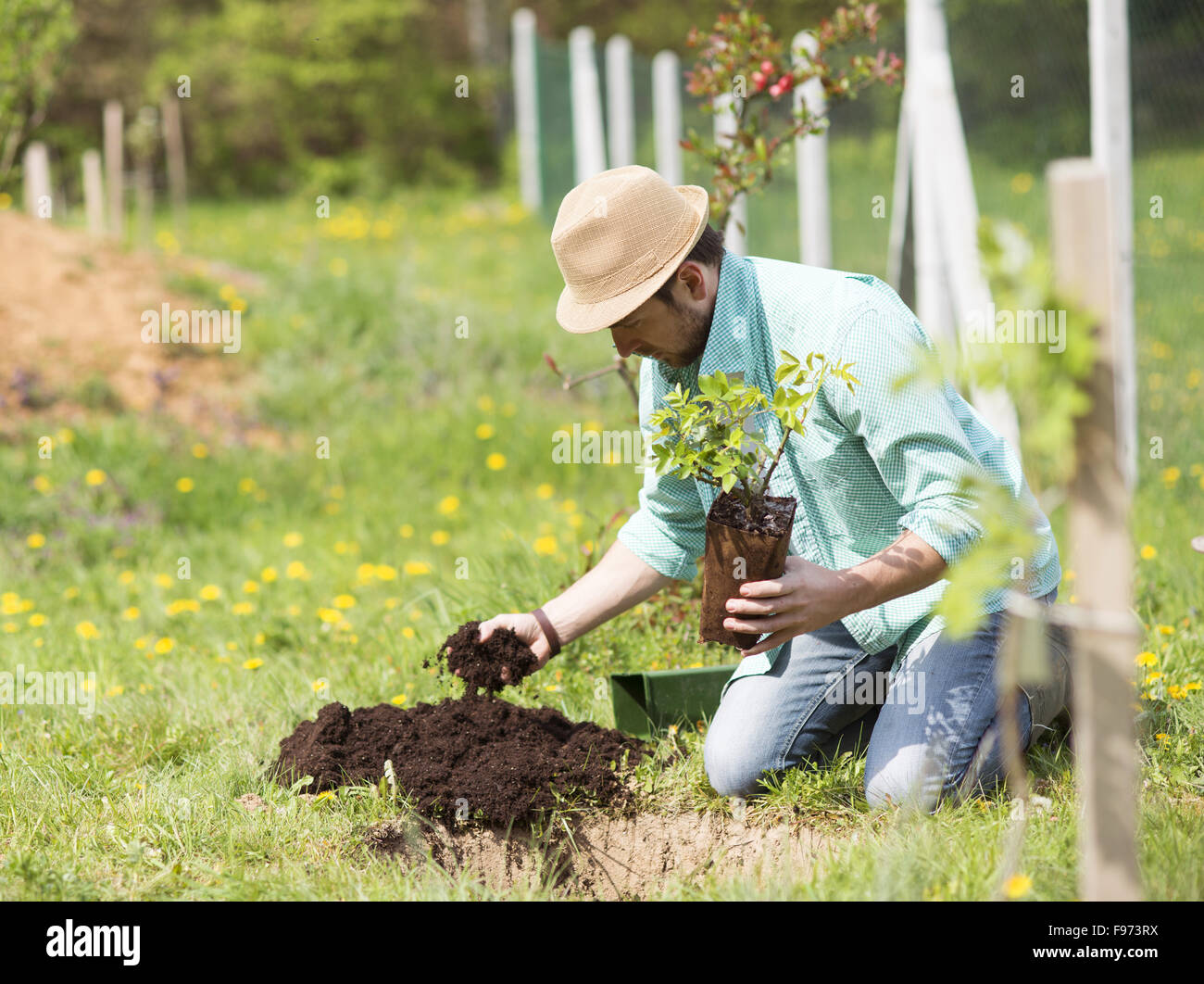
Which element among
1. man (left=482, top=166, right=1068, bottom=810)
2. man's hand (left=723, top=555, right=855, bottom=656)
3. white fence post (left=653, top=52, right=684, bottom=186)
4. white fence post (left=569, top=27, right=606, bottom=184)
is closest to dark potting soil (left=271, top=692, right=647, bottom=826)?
man (left=482, top=166, right=1068, bottom=810)

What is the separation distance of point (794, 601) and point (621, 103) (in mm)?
8047

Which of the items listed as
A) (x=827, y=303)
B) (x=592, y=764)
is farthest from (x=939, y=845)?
(x=827, y=303)

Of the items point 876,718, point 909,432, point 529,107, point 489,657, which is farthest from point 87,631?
point 529,107

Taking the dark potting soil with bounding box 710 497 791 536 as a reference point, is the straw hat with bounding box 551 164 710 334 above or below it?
above

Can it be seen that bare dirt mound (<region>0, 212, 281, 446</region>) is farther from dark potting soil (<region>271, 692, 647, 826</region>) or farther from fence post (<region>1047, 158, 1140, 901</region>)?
fence post (<region>1047, 158, 1140, 901</region>)

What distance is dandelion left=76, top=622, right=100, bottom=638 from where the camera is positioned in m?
3.63

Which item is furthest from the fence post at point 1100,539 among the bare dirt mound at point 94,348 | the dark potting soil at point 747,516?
the bare dirt mound at point 94,348

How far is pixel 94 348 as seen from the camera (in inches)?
250

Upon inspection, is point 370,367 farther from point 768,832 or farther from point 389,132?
point 389,132

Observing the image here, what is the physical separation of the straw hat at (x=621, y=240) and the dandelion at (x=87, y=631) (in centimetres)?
228

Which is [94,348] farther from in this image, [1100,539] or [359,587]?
[1100,539]

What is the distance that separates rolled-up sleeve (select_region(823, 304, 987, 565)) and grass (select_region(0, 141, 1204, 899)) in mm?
580

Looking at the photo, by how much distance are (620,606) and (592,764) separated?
38 cm

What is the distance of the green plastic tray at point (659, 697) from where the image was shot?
2.74 m
